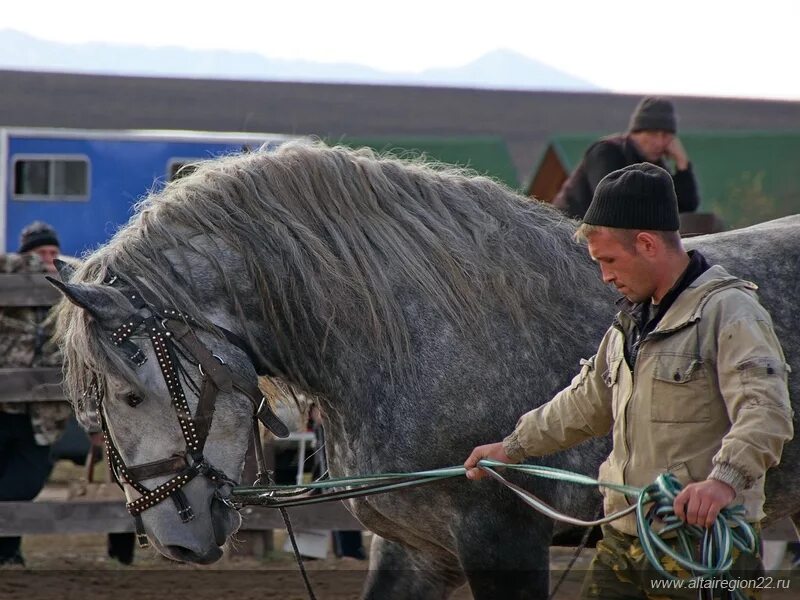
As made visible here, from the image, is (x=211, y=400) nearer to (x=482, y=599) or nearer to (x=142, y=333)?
(x=142, y=333)

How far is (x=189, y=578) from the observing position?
267 inches

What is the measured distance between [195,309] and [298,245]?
1.24ft

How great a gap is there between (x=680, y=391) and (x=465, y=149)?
9.00 meters

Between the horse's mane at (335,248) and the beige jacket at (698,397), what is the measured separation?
2.60ft

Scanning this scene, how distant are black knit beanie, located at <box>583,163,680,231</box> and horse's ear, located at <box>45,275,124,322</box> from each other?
1391 mm

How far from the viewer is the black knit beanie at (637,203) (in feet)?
9.14

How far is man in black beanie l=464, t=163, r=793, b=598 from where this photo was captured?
2.53 metres

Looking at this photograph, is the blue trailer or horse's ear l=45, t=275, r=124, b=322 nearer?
horse's ear l=45, t=275, r=124, b=322

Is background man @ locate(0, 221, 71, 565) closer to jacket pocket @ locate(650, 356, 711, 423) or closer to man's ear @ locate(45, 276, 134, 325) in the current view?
man's ear @ locate(45, 276, 134, 325)

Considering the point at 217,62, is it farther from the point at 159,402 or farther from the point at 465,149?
the point at 159,402

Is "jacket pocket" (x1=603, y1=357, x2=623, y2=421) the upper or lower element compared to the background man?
upper

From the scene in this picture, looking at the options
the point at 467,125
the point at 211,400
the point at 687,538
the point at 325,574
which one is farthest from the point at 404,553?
the point at 467,125

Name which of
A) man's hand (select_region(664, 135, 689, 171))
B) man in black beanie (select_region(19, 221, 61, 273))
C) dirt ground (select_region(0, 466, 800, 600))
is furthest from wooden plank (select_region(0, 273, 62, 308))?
man's hand (select_region(664, 135, 689, 171))

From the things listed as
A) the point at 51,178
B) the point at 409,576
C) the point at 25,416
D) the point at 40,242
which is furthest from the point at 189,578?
the point at 51,178
